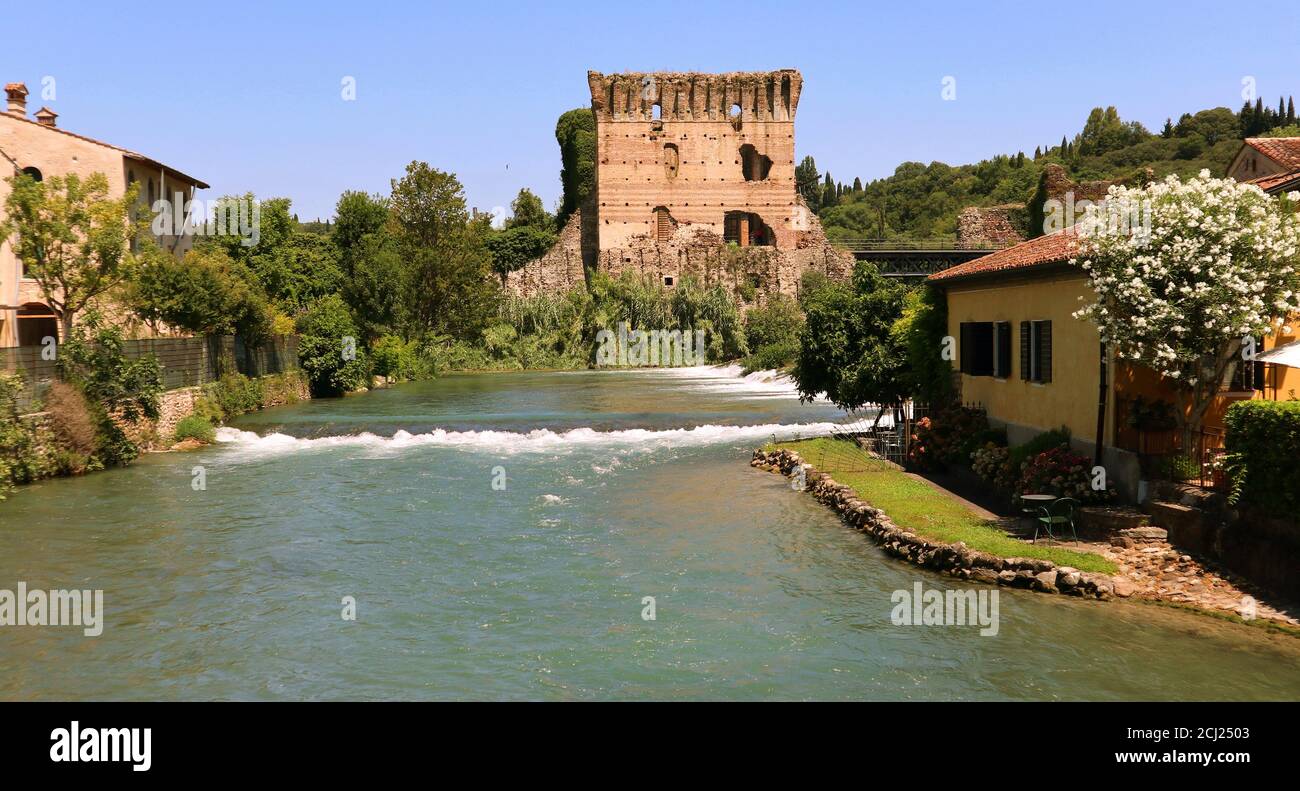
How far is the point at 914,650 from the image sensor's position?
10.8 meters

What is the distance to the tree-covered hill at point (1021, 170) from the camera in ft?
307

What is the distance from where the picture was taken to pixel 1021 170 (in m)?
106

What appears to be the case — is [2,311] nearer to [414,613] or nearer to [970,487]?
[414,613]

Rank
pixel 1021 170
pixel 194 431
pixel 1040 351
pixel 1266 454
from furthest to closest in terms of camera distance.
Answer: pixel 1021 170
pixel 194 431
pixel 1040 351
pixel 1266 454

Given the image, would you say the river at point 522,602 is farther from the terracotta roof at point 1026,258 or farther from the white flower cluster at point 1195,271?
the terracotta roof at point 1026,258

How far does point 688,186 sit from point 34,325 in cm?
4211

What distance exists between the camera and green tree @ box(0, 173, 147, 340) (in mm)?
25188

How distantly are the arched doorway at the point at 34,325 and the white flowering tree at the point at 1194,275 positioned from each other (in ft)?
97.4

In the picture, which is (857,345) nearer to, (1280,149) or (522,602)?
(1280,149)

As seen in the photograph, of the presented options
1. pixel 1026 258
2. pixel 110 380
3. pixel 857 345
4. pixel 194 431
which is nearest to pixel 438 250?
pixel 194 431
